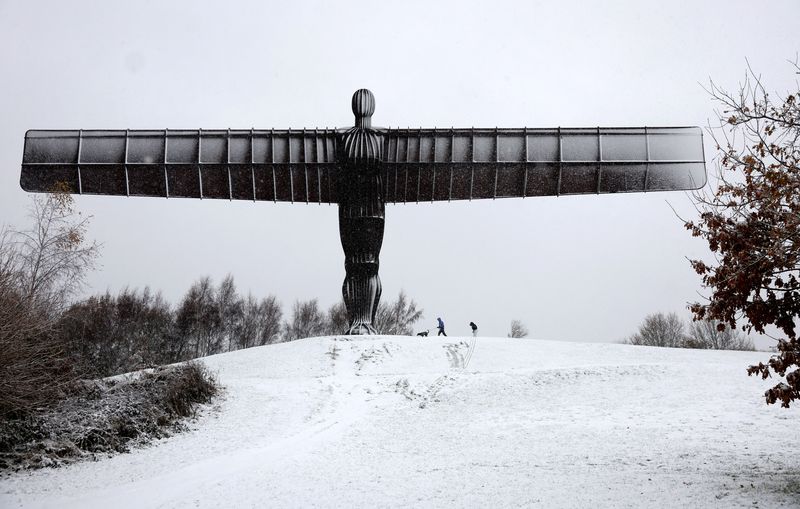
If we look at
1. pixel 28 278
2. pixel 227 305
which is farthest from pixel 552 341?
pixel 227 305

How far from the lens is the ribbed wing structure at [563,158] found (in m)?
19.0

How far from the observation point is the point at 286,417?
1270cm

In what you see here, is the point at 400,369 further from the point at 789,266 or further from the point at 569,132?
the point at 789,266

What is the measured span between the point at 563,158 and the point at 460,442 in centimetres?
1157

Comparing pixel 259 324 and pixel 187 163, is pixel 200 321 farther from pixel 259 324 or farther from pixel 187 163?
pixel 187 163

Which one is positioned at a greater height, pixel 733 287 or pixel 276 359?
pixel 733 287

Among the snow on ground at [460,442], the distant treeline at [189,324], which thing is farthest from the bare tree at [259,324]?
the snow on ground at [460,442]

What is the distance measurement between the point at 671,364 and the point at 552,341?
18.9ft

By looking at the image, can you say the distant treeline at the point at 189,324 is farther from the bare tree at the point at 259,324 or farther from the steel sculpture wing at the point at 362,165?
the steel sculpture wing at the point at 362,165

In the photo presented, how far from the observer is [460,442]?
10.9m

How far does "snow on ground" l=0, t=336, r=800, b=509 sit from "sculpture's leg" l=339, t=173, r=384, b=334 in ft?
6.59

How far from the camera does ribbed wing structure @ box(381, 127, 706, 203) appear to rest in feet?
62.4

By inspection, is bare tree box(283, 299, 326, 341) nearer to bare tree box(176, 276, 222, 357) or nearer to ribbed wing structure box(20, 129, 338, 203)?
bare tree box(176, 276, 222, 357)

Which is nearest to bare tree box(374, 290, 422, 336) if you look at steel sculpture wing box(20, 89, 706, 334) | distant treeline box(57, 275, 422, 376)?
distant treeline box(57, 275, 422, 376)
